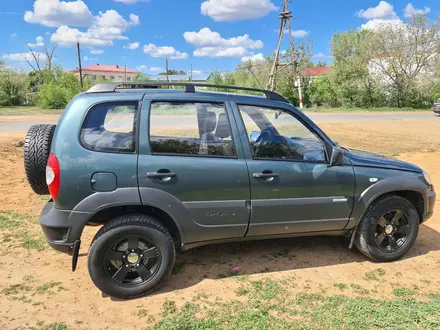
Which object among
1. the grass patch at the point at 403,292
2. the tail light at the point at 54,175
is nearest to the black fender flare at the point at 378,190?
the grass patch at the point at 403,292

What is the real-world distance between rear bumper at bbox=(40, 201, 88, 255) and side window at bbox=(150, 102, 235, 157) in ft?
2.97

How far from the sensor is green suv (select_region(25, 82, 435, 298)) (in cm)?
301

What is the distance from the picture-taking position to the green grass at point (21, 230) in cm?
422

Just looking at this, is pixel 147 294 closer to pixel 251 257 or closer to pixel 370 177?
pixel 251 257

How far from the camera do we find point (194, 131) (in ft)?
→ 11.5

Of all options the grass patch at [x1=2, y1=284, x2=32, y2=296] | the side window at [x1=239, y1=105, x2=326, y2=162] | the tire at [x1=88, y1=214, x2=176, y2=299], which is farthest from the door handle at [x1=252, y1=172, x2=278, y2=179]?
the grass patch at [x1=2, y1=284, x2=32, y2=296]

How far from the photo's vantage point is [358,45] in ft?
113

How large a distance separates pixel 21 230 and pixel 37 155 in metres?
1.88

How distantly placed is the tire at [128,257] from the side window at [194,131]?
707mm

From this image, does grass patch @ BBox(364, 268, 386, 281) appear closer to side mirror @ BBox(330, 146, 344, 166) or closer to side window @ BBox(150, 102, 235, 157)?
side mirror @ BBox(330, 146, 344, 166)

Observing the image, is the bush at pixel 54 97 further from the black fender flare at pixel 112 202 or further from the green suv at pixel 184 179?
the black fender flare at pixel 112 202

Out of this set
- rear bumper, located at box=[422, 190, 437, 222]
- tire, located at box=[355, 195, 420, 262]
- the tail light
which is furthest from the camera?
rear bumper, located at box=[422, 190, 437, 222]

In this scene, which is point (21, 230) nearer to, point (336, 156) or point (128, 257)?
point (128, 257)

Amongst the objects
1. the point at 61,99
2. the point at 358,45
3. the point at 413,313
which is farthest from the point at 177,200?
the point at 358,45
